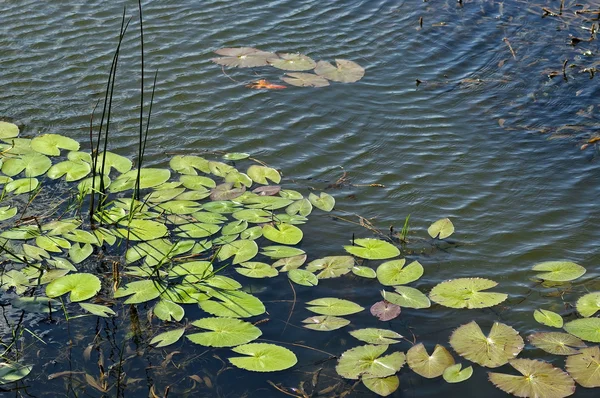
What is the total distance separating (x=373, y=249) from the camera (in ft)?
12.6

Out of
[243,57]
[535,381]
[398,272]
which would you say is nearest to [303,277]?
[398,272]

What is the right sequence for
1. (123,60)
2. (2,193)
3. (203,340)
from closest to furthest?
(203,340)
(2,193)
(123,60)

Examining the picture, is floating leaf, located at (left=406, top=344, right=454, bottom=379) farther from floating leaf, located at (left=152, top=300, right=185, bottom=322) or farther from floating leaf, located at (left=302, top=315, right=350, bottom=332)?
floating leaf, located at (left=152, top=300, right=185, bottom=322)

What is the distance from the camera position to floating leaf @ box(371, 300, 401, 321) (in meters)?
3.41

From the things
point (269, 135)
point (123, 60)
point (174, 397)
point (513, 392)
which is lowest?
point (513, 392)

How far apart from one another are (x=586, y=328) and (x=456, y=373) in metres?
0.68

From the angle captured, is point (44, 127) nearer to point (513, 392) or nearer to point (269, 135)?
point (269, 135)

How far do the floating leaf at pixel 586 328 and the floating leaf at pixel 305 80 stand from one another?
2.77 m

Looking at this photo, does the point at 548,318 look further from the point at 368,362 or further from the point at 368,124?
the point at 368,124

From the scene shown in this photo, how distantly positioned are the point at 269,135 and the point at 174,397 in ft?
7.66

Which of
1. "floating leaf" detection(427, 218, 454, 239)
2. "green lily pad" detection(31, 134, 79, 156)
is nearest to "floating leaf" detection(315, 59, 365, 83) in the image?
"floating leaf" detection(427, 218, 454, 239)

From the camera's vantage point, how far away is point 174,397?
3000mm

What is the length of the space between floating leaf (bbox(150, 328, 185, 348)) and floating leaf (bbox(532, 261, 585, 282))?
176 centimetres

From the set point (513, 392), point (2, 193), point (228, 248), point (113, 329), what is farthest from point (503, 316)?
point (2, 193)
